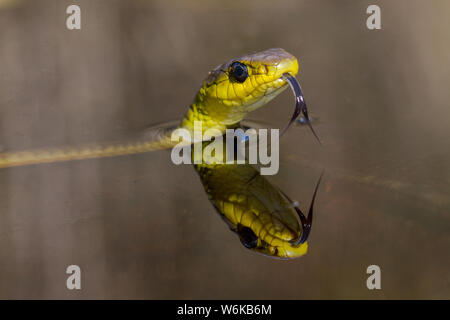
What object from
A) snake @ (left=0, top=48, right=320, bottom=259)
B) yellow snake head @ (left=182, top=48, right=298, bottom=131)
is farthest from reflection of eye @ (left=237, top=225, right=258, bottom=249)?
yellow snake head @ (left=182, top=48, right=298, bottom=131)

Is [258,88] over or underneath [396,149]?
over

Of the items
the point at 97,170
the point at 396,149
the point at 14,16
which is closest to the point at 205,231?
the point at 97,170

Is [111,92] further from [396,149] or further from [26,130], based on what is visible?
[396,149]

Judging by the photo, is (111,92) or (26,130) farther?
(111,92)

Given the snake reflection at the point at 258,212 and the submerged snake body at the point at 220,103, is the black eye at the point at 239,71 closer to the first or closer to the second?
the submerged snake body at the point at 220,103

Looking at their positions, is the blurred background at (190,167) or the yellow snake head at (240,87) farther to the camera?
the yellow snake head at (240,87)

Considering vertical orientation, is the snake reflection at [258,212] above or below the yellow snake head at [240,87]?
below

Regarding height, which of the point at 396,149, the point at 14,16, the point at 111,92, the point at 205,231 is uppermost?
the point at 14,16

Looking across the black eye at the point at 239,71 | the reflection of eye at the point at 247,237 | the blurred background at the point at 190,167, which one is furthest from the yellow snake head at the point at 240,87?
the reflection of eye at the point at 247,237

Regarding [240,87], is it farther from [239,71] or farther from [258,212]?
[258,212]
